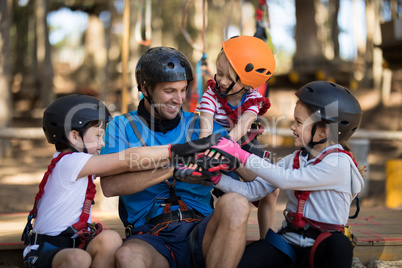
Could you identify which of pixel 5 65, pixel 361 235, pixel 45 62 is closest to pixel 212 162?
pixel 361 235

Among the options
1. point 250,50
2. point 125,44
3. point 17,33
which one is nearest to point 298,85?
point 125,44

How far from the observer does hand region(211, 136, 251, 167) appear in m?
3.06

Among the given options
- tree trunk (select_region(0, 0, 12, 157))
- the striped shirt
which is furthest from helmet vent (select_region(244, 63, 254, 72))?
tree trunk (select_region(0, 0, 12, 157))

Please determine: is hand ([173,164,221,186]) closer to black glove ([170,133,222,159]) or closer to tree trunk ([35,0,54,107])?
black glove ([170,133,222,159])

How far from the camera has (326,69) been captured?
47.2 ft

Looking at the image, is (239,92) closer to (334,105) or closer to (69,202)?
(334,105)

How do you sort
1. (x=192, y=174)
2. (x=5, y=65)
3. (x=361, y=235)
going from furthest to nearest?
(x=5, y=65), (x=361, y=235), (x=192, y=174)

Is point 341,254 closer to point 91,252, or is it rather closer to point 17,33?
point 91,252

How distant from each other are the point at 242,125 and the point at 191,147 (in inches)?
26.5

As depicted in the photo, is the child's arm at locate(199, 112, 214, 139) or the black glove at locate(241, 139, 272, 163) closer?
→ the child's arm at locate(199, 112, 214, 139)

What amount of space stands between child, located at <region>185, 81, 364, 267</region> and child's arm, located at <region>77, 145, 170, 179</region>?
1.23 feet

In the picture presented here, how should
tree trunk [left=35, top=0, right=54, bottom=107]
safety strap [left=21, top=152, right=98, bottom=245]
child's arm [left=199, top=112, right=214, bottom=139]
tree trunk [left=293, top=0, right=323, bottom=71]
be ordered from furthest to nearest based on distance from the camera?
tree trunk [left=35, top=0, right=54, bottom=107], tree trunk [left=293, top=0, right=323, bottom=71], child's arm [left=199, top=112, right=214, bottom=139], safety strap [left=21, top=152, right=98, bottom=245]

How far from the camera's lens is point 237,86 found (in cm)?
368

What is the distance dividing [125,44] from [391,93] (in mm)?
16360
